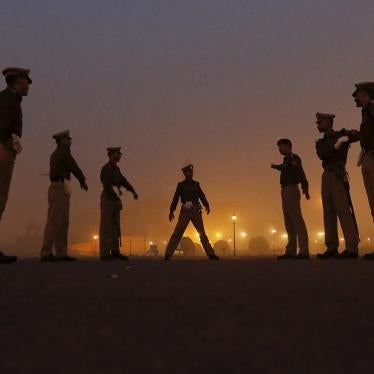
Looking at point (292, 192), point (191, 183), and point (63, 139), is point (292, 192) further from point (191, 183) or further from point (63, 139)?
point (63, 139)

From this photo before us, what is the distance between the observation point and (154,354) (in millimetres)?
1453

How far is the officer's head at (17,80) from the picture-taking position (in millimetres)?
7020

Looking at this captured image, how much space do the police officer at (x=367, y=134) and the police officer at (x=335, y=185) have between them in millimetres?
688

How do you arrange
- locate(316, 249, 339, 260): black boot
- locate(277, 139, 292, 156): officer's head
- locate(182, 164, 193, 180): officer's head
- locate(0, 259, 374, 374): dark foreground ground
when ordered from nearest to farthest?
1. locate(0, 259, 374, 374): dark foreground ground
2. locate(316, 249, 339, 260): black boot
3. locate(277, 139, 292, 156): officer's head
4. locate(182, 164, 193, 180): officer's head

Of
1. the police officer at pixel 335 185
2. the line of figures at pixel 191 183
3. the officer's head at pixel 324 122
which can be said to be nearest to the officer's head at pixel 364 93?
the line of figures at pixel 191 183

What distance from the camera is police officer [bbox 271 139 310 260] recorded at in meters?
9.75

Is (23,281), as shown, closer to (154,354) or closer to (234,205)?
(154,354)

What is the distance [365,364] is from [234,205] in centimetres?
12370

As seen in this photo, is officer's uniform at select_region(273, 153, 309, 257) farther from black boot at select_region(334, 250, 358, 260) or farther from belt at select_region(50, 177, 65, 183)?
belt at select_region(50, 177, 65, 183)

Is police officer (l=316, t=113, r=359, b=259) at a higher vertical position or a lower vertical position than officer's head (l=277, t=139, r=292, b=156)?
lower

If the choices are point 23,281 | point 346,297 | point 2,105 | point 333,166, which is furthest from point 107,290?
point 333,166

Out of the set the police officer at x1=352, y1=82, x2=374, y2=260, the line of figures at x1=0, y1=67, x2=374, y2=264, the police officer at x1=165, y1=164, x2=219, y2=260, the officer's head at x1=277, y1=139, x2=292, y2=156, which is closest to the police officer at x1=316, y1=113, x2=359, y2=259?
the line of figures at x1=0, y1=67, x2=374, y2=264

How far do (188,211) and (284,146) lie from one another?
259 centimetres

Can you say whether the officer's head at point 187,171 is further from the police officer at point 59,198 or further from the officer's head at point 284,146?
the police officer at point 59,198
